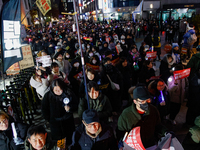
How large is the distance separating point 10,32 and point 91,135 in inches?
107

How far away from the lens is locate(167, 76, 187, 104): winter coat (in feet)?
14.4

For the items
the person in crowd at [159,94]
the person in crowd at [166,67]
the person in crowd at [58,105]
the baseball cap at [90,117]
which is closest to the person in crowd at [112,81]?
the person in crowd at [159,94]

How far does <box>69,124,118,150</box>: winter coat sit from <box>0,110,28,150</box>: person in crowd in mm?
986

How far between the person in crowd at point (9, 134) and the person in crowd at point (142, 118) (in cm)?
170

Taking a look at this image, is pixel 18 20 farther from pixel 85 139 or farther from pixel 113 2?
pixel 113 2

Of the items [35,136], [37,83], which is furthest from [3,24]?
[35,136]

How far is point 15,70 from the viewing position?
264 inches

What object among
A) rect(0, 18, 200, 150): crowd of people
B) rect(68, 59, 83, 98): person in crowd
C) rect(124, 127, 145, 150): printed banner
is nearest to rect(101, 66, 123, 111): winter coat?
rect(0, 18, 200, 150): crowd of people

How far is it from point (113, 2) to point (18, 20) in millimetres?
52154

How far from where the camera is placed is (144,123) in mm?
2701

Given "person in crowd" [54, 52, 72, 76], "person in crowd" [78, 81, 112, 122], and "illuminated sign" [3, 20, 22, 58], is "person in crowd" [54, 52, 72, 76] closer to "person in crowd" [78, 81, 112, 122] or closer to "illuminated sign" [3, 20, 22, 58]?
"illuminated sign" [3, 20, 22, 58]

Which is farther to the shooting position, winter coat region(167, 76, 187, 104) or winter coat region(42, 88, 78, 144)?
winter coat region(167, 76, 187, 104)

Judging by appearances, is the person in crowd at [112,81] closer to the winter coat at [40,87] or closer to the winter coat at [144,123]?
the winter coat at [40,87]

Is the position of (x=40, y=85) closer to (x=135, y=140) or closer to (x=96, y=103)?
(x=96, y=103)
